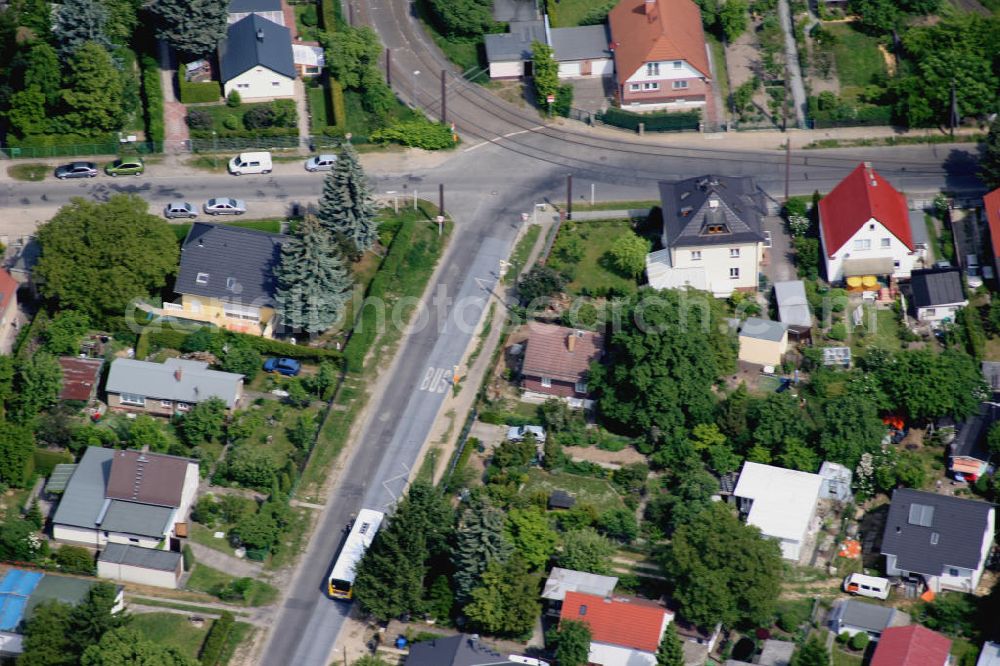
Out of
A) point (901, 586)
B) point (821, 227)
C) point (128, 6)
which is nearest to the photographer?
point (901, 586)

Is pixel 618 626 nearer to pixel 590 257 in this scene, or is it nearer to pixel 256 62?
pixel 590 257

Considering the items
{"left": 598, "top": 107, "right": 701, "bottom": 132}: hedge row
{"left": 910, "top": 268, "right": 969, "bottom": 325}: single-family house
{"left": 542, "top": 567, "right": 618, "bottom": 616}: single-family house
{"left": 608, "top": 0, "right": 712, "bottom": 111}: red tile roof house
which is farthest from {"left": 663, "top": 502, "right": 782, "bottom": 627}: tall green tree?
{"left": 608, "top": 0, "right": 712, "bottom": 111}: red tile roof house

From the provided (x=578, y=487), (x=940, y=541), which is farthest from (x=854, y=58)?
(x=940, y=541)

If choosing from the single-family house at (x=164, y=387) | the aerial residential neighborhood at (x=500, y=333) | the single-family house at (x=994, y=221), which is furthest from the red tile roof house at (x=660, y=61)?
the single-family house at (x=164, y=387)

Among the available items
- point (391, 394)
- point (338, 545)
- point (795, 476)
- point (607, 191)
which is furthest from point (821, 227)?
point (338, 545)

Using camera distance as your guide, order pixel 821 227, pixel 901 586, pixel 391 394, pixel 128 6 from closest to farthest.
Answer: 1. pixel 901 586
2. pixel 391 394
3. pixel 821 227
4. pixel 128 6

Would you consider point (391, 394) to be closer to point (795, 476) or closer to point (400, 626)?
point (400, 626)
